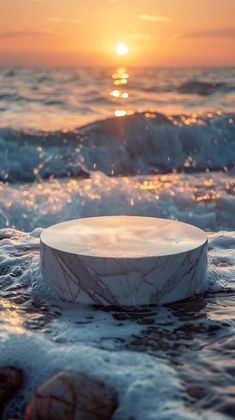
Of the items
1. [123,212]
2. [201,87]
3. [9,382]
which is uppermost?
[9,382]

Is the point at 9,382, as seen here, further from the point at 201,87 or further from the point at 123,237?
the point at 201,87

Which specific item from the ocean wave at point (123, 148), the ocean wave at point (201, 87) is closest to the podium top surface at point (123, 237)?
the ocean wave at point (123, 148)

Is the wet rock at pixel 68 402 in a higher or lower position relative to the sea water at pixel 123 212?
higher

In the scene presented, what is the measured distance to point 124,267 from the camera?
3377 millimetres

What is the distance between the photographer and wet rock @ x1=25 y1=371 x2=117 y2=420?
2387 millimetres

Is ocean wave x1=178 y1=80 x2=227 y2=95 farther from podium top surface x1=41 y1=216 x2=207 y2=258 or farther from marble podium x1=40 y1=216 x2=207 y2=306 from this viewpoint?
marble podium x1=40 y1=216 x2=207 y2=306

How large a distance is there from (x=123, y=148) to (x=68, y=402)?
10.2m

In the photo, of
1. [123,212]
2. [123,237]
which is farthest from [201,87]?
[123,237]

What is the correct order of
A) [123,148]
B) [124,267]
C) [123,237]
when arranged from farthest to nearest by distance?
[123,148] → [123,237] → [124,267]

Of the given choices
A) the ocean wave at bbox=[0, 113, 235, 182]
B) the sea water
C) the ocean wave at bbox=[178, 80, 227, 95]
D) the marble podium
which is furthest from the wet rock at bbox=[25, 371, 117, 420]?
the ocean wave at bbox=[178, 80, 227, 95]

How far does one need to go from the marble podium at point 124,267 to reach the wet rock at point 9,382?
0.82m

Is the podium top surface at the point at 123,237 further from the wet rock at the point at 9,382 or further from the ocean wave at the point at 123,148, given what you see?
the ocean wave at the point at 123,148

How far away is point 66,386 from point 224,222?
5.61 metres

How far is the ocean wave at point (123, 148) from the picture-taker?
1120 centimetres
